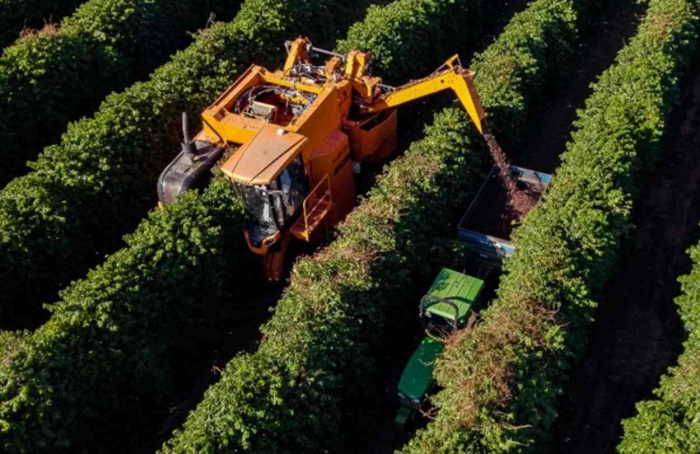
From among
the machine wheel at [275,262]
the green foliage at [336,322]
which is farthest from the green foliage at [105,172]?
the green foliage at [336,322]

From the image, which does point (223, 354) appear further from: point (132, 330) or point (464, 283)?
point (464, 283)

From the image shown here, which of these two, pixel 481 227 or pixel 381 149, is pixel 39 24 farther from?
pixel 481 227

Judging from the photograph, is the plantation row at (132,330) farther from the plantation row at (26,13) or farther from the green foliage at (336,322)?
the plantation row at (26,13)

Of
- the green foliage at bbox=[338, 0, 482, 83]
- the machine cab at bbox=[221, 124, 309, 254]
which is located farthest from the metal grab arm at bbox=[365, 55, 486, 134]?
the machine cab at bbox=[221, 124, 309, 254]

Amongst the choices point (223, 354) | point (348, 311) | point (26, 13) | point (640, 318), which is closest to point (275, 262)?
point (223, 354)

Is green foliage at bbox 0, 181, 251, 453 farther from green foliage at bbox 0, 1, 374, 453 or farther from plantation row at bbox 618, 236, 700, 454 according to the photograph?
plantation row at bbox 618, 236, 700, 454

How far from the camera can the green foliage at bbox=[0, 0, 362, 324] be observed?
18000mm

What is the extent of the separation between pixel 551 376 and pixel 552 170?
8.82 meters

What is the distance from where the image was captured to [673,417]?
13.8 metres

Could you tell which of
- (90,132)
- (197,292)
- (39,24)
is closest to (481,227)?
(197,292)

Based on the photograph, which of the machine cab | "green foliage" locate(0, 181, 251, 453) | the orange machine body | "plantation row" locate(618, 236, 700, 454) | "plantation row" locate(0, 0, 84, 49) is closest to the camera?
"plantation row" locate(618, 236, 700, 454)

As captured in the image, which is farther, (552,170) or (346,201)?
(552,170)

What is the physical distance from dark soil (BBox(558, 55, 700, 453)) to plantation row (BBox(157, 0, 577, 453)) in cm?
402

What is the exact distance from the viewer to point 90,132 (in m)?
19.8
